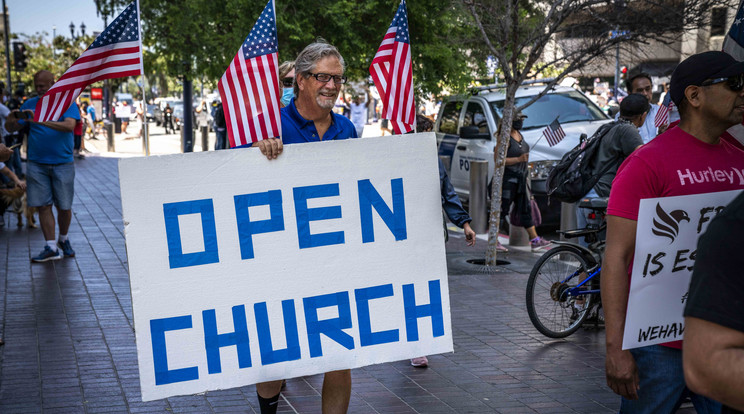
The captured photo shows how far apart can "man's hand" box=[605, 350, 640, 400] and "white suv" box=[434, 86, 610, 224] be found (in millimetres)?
8810

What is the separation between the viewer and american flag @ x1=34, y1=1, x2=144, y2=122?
4457 mm

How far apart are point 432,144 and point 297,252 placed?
80 cm

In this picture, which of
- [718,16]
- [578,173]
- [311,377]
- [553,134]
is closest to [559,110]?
[553,134]

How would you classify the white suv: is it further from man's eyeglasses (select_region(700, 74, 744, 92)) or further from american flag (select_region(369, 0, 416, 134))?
man's eyeglasses (select_region(700, 74, 744, 92))

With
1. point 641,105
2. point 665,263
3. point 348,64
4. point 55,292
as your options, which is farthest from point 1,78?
point 665,263

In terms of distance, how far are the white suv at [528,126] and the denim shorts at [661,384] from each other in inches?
344

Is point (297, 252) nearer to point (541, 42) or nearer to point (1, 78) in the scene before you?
point (541, 42)

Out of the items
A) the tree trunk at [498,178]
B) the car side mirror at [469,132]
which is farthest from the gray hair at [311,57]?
the car side mirror at [469,132]

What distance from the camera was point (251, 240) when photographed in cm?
371

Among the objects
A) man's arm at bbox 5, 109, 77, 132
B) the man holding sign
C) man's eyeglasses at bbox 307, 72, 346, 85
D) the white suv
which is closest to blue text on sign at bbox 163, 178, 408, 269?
man's eyeglasses at bbox 307, 72, 346, 85

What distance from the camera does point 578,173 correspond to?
6.77m

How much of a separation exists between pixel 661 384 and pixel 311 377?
3.20 metres

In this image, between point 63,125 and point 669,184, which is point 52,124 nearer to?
point 63,125

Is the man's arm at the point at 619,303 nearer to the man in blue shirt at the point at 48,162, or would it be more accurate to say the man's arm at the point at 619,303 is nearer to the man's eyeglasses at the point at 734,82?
the man's eyeglasses at the point at 734,82
